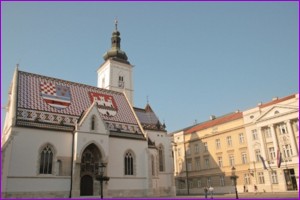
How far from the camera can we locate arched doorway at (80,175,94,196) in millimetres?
30922

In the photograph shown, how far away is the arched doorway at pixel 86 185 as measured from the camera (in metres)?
30.9

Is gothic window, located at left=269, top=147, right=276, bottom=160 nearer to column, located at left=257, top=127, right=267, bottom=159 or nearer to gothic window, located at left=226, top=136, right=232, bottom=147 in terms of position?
column, located at left=257, top=127, right=267, bottom=159

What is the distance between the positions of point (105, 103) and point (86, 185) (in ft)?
38.7

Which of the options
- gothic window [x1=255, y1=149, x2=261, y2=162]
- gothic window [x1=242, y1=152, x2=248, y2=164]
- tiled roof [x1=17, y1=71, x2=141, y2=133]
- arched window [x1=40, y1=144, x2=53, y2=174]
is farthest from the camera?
gothic window [x1=242, y1=152, x2=248, y2=164]

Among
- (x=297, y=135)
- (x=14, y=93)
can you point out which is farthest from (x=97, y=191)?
(x=297, y=135)

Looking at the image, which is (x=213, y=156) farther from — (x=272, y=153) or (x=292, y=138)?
(x=292, y=138)

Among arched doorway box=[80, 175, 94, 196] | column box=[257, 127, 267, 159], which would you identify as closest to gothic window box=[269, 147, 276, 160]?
column box=[257, 127, 267, 159]

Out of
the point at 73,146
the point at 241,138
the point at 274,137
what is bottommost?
the point at 73,146

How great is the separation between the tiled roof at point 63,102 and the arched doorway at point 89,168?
3.91 meters

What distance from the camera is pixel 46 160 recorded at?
2909cm

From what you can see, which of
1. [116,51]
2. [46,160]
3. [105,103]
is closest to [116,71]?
[116,51]

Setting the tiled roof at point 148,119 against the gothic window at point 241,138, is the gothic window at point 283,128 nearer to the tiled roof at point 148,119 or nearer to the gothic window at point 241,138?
the gothic window at point 241,138

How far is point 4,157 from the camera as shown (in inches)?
1045

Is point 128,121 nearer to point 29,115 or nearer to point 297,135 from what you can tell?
point 29,115
